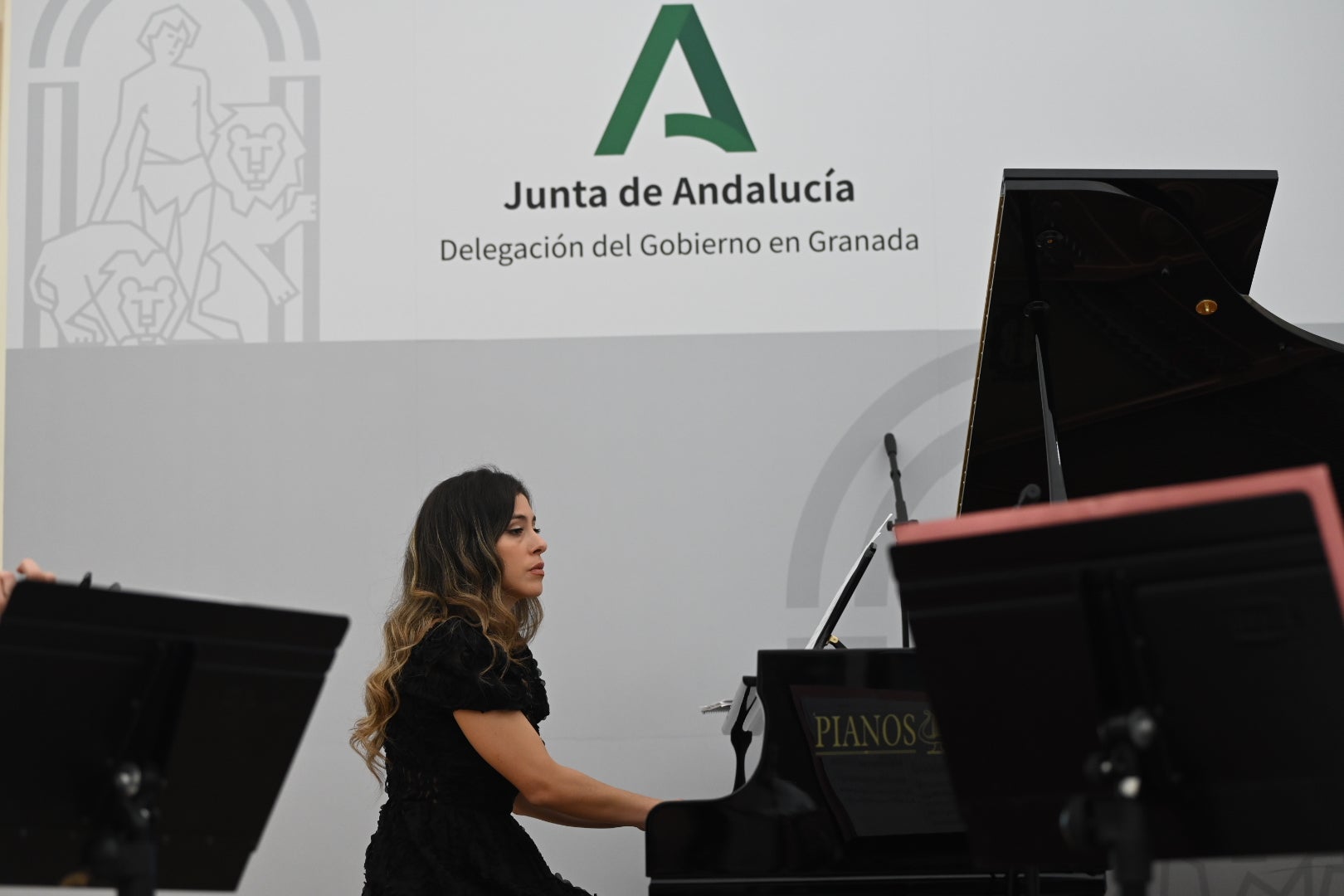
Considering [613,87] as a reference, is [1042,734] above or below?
below

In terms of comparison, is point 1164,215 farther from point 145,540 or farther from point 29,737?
point 145,540

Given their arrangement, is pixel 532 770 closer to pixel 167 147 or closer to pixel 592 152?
pixel 592 152

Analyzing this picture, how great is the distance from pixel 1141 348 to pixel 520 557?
134cm

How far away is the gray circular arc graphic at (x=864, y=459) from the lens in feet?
12.5

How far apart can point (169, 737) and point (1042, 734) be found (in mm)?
1061

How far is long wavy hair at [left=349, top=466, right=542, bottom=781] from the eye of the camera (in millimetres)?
2637

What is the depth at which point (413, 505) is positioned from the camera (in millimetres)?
3891

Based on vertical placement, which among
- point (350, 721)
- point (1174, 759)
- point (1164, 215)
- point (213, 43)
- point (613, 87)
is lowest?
point (1174, 759)

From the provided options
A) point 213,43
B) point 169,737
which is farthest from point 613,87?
point 169,737

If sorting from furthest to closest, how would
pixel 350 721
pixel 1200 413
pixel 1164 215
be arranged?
pixel 350 721 → pixel 1200 413 → pixel 1164 215

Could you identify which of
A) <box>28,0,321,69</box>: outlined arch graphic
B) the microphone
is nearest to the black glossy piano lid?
the microphone

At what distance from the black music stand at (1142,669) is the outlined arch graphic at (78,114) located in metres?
2.84

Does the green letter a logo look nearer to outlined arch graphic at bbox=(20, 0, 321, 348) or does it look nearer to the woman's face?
outlined arch graphic at bbox=(20, 0, 321, 348)

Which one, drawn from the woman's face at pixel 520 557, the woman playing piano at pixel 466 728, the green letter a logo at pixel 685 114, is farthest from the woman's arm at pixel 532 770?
the green letter a logo at pixel 685 114
